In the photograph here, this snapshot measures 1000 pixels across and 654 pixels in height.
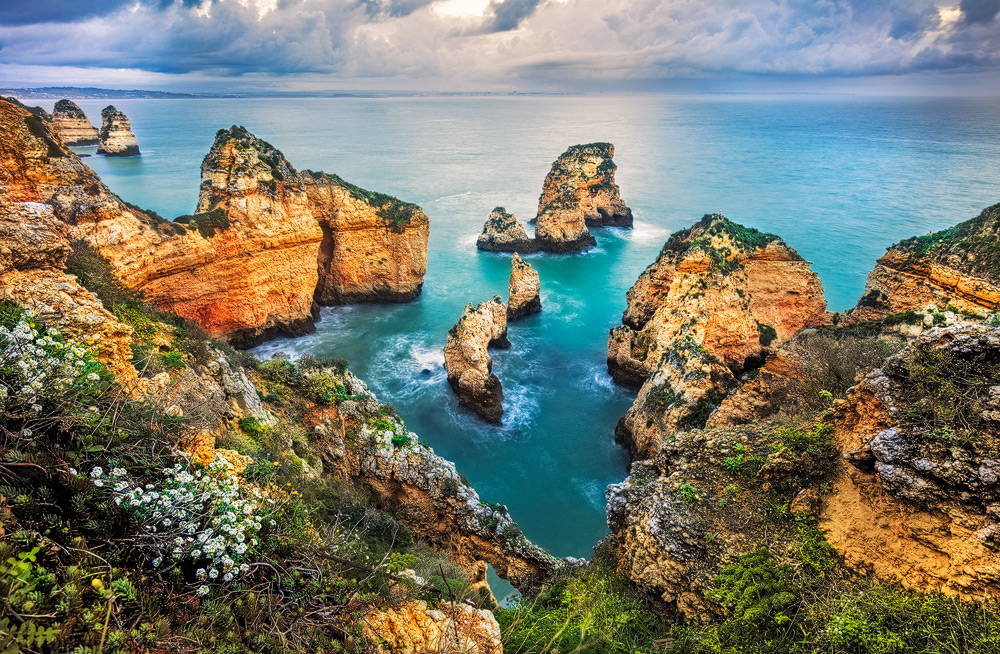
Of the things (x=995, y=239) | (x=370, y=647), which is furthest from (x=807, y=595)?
(x=995, y=239)

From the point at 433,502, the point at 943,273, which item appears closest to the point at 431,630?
the point at 433,502

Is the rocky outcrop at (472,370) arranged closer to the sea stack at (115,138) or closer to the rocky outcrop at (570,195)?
the rocky outcrop at (570,195)

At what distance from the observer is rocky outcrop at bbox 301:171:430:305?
A: 3003cm

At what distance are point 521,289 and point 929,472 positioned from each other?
27.3 metres

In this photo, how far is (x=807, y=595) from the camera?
722cm

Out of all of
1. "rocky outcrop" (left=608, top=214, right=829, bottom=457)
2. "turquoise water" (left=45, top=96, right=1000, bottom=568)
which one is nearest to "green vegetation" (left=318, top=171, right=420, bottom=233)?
"turquoise water" (left=45, top=96, right=1000, bottom=568)

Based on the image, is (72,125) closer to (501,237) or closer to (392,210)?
(501,237)

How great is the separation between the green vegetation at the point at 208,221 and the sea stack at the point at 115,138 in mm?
80182

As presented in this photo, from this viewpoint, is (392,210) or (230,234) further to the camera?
(392,210)

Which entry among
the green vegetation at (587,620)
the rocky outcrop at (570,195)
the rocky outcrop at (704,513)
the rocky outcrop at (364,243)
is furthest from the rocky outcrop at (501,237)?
the green vegetation at (587,620)

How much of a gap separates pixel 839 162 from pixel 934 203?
41073 millimetres

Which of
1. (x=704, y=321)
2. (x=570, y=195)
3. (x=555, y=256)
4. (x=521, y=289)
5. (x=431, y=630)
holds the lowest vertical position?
(x=521, y=289)

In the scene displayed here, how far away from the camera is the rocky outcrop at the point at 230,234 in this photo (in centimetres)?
1745

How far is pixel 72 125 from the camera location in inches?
3226
